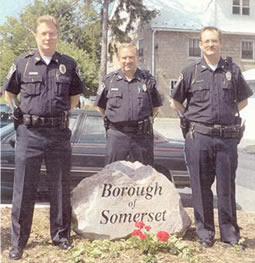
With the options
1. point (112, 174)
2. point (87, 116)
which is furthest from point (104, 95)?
point (87, 116)

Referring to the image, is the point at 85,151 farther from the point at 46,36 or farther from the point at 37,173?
the point at 46,36

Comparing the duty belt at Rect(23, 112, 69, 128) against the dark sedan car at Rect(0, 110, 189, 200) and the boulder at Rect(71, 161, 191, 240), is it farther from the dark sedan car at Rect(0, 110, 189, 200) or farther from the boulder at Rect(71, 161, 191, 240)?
the dark sedan car at Rect(0, 110, 189, 200)

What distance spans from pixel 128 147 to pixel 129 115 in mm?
294

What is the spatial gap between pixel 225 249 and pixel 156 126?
2.88 metres

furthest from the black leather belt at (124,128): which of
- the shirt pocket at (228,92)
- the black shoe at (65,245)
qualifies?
the black shoe at (65,245)

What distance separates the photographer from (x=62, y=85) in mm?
3635

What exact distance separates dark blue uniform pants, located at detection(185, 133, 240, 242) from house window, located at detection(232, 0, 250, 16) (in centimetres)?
331

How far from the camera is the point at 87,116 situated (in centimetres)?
565

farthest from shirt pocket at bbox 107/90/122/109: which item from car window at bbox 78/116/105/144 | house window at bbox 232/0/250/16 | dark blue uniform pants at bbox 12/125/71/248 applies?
house window at bbox 232/0/250/16

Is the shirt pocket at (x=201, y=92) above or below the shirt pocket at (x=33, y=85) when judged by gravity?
below

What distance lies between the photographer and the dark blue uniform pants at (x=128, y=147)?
4.32 meters

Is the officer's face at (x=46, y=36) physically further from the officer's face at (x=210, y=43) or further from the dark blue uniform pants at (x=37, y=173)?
the officer's face at (x=210, y=43)

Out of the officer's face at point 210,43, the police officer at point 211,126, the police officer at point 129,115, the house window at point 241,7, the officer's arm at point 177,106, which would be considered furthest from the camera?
the house window at point 241,7

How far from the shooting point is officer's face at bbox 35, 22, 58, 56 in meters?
3.52
